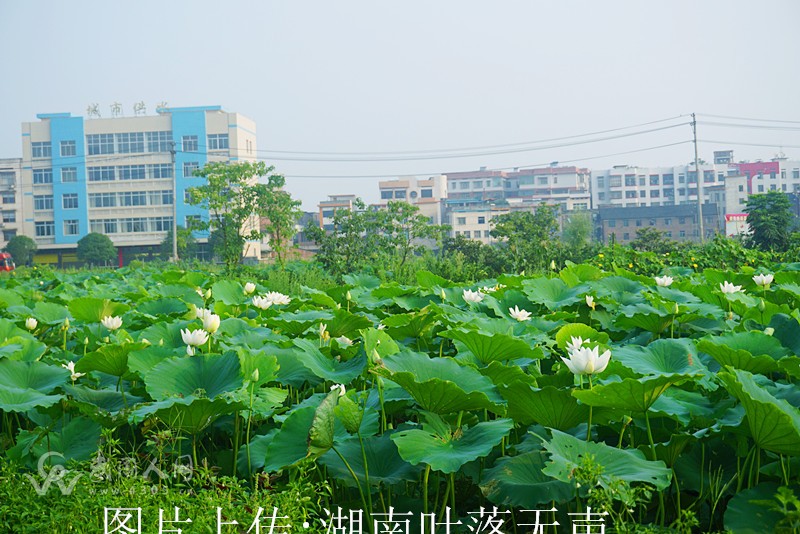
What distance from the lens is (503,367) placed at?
1815 millimetres

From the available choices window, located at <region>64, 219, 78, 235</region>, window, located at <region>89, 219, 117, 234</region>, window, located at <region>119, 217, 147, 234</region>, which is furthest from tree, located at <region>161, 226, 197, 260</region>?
window, located at <region>64, 219, 78, 235</region>

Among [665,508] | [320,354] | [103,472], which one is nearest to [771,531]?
[665,508]

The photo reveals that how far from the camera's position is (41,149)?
5109 centimetres

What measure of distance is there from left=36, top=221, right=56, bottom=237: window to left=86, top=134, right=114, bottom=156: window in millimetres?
5121

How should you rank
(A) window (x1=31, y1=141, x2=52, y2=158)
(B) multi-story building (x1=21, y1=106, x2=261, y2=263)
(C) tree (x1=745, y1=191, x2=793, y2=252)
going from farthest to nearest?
(A) window (x1=31, y1=141, x2=52, y2=158) → (B) multi-story building (x1=21, y1=106, x2=261, y2=263) → (C) tree (x1=745, y1=191, x2=793, y2=252)

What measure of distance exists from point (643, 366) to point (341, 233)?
352 inches

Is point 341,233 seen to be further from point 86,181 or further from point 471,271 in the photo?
point 86,181

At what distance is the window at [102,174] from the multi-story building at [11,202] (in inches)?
212

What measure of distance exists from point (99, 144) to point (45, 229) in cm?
638

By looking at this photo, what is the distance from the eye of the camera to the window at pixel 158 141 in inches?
2004

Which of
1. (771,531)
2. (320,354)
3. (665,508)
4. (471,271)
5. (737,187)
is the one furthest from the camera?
(737,187)

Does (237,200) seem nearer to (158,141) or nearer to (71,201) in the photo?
(158,141)

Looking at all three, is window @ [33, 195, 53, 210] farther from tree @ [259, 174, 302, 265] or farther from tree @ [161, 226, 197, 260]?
tree @ [259, 174, 302, 265]

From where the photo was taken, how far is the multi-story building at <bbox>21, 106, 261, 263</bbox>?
4909 centimetres
